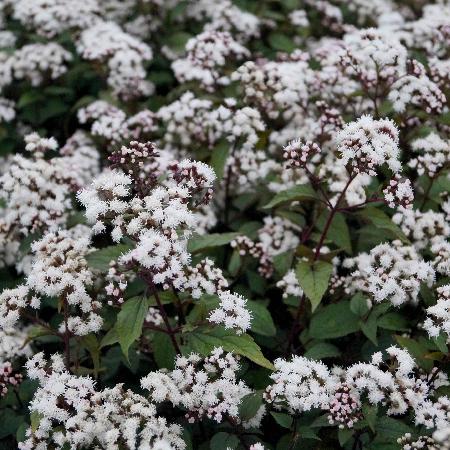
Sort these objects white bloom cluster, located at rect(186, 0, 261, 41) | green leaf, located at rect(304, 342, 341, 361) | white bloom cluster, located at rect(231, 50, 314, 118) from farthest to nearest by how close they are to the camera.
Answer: white bloom cluster, located at rect(186, 0, 261, 41) → white bloom cluster, located at rect(231, 50, 314, 118) → green leaf, located at rect(304, 342, 341, 361)

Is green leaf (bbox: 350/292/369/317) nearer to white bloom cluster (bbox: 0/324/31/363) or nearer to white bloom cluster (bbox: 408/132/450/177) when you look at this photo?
white bloom cluster (bbox: 408/132/450/177)

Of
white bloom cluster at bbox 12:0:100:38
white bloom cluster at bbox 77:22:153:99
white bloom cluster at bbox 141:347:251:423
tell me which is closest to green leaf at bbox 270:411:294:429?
white bloom cluster at bbox 141:347:251:423

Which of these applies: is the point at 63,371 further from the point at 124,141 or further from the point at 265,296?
the point at 124,141

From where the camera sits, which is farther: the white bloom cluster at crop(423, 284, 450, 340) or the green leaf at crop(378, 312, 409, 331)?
the green leaf at crop(378, 312, 409, 331)

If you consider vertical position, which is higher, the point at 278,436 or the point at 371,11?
the point at 371,11

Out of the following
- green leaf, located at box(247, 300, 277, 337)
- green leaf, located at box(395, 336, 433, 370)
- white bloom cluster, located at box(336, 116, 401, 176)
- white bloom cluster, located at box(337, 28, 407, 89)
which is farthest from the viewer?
white bloom cluster, located at box(337, 28, 407, 89)

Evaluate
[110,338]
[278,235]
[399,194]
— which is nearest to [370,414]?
[399,194]

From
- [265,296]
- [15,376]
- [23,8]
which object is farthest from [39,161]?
[23,8]
